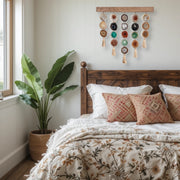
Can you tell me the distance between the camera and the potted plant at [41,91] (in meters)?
3.74

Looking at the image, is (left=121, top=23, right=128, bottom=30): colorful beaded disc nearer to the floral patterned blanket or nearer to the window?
the window

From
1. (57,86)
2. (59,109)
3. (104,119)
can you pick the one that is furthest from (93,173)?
(59,109)

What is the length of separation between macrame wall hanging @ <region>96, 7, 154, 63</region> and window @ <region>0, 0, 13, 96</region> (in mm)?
1221

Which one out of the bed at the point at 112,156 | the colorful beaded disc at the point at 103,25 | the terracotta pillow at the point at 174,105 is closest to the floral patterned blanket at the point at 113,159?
the bed at the point at 112,156

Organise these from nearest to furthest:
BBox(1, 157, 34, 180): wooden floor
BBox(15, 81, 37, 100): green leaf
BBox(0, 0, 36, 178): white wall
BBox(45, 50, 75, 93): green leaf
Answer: BBox(1, 157, 34, 180): wooden floor
BBox(0, 0, 36, 178): white wall
BBox(15, 81, 37, 100): green leaf
BBox(45, 50, 75, 93): green leaf

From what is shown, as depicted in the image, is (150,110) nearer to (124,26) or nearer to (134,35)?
(134,35)

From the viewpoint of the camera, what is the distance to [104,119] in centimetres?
361

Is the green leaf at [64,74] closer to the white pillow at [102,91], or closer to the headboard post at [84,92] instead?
the headboard post at [84,92]

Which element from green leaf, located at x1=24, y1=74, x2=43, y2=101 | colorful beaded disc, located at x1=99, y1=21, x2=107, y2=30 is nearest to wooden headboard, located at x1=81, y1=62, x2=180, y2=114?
colorful beaded disc, located at x1=99, y1=21, x2=107, y2=30

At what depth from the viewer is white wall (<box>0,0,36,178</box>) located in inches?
134

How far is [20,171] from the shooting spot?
136 inches

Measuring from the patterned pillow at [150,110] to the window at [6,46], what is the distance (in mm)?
1613

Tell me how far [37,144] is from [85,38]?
5.31 feet

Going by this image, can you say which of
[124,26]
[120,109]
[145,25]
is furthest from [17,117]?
[145,25]
